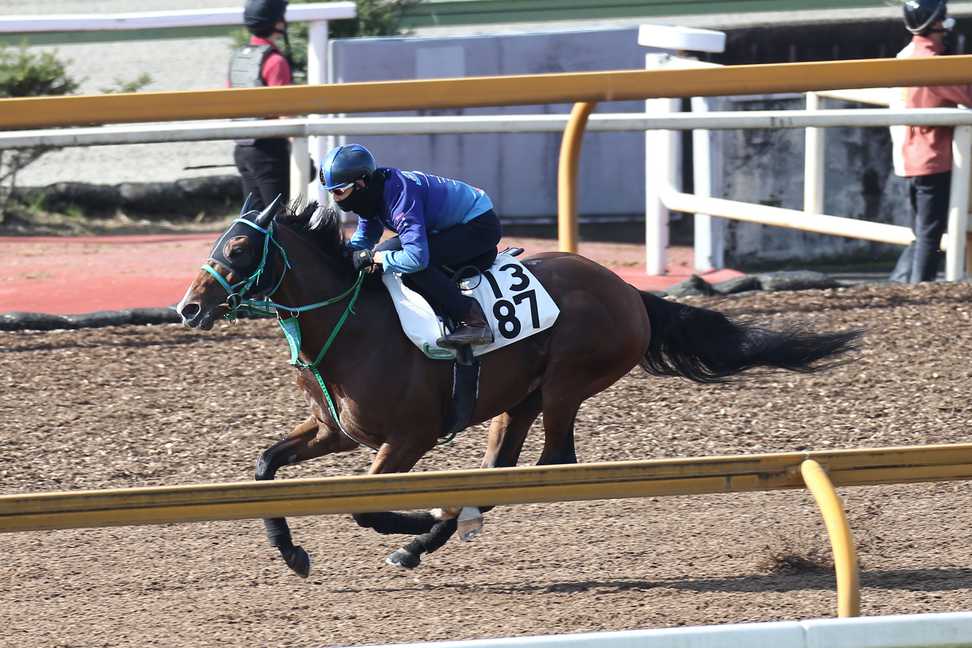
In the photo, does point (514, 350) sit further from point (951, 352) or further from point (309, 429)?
point (951, 352)

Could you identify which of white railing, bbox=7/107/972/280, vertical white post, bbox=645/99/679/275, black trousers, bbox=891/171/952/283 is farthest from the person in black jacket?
black trousers, bbox=891/171/952/283

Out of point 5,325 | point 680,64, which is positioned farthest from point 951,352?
point 5,325

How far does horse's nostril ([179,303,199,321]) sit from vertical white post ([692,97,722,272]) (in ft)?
16.4

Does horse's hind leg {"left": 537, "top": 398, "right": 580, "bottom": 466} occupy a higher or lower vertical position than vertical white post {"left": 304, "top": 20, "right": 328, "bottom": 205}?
lower

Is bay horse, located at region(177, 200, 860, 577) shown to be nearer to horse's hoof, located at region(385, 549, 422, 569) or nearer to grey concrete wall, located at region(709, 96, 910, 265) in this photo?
horse's hoof, located at region(385, 549, 422, 569)

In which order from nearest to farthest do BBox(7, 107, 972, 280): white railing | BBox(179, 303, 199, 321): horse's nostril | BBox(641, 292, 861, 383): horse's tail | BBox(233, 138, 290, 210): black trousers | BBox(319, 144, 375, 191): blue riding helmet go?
BBox(179, 303, 199, 321): horse's nostril → BBox(319, 144, 375, 191): blue riding helmet → BBox(641, 292, 861, 383): horse's tail → BBox(7, 107, 972, 280): white railing → BBox(233, 138, 290, 210): black trousers

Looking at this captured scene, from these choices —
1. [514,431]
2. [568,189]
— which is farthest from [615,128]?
[514,431]

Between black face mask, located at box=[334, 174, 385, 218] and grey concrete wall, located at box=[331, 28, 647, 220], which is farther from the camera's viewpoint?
grey concrete wall, located at box=[331, 28, 647, 220]

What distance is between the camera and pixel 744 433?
6.24 meters

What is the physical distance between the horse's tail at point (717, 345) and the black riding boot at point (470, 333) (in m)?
0.80

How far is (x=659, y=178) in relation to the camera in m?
8.91

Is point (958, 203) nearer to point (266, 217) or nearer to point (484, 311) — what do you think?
point (484, 311)

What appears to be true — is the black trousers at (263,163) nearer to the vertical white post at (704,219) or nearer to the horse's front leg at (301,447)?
the vertical white post at (704,219)

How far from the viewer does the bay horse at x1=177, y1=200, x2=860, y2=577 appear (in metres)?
4.85
